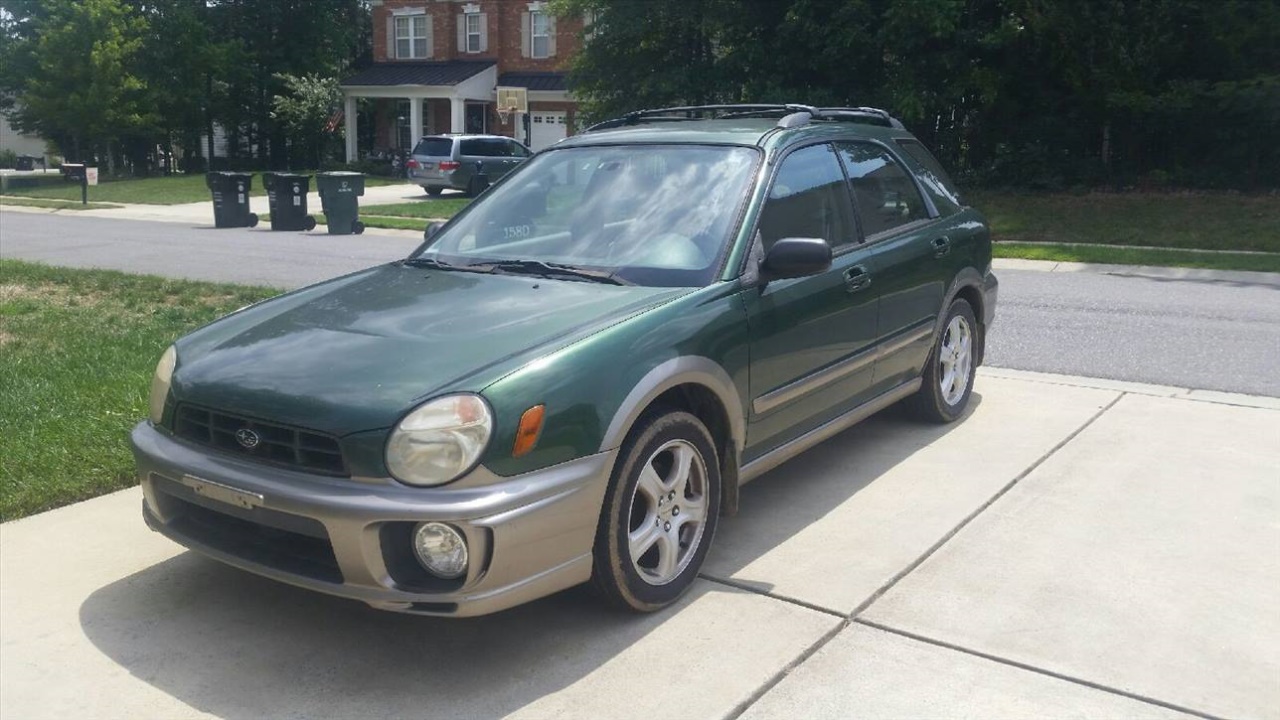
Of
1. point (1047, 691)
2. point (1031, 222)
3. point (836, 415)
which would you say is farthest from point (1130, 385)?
point (1031, 222)

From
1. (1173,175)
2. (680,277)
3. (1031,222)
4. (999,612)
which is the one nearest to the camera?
(999,612)

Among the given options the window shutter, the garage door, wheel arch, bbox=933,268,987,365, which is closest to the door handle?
wheel arch, bbox=933,268,987,365

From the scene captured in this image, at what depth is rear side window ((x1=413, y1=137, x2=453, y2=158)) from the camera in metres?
28.8

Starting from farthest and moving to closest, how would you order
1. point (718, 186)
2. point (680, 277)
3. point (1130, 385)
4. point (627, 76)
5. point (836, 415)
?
point (627, 76) < point (1130, 385) < point (836, 415) < point (718, 186) < point (680, 277)

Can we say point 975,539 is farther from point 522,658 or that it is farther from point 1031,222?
point 1031,222

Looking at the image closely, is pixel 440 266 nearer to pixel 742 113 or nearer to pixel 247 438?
Answer: pixel 247 438

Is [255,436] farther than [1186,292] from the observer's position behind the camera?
No

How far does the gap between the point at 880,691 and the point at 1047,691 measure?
50 cm

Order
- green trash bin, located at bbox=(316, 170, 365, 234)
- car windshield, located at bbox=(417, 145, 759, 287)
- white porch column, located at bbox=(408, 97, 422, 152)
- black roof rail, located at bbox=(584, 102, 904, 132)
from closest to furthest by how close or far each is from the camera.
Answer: car windshield, located at bbox=(417, 145, 759, 287) → black roof rail, located at bbox=(584, 102, 904, 132) → green trash bin, located at bbox=(316, 170, 365, 234) → white porch column, located at bbox=(408, 97, 422, 152)

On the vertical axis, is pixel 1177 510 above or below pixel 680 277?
below

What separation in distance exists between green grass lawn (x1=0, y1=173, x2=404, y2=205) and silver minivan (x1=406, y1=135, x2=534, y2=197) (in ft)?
15.4

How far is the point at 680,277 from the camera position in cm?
445

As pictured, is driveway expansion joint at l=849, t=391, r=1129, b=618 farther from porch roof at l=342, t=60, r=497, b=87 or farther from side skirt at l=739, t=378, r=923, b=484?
Result: porch roof at l=342, t=60, r=497, b=87

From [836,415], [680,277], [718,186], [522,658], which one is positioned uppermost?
[718,186]
